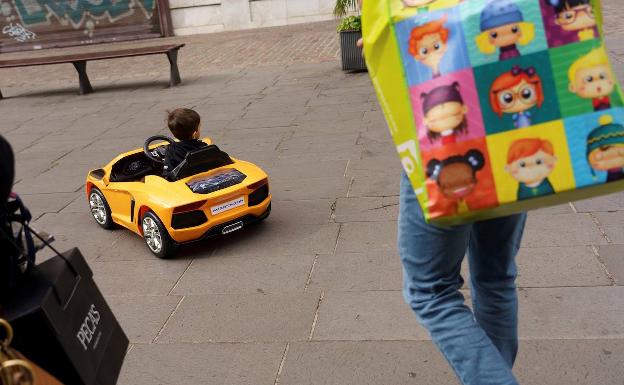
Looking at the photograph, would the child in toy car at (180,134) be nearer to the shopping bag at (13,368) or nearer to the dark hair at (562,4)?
the shopping bag at (13,368)

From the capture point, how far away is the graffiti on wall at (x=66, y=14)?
65.6ft

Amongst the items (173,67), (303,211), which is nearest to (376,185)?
(303,211)

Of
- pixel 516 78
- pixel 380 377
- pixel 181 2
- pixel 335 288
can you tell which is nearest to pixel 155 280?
pixel 335 288

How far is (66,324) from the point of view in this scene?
174cm

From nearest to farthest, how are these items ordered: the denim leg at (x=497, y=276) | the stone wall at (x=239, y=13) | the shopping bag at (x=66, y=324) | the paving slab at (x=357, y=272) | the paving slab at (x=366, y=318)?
the shopping bag at (x=66, y=324) → the denim leg at (x=497, y=276) → the paving slab at (x=366, y=318) → the paving slab at (x=357, y=272) → the stone wall at (x=239, y=13)

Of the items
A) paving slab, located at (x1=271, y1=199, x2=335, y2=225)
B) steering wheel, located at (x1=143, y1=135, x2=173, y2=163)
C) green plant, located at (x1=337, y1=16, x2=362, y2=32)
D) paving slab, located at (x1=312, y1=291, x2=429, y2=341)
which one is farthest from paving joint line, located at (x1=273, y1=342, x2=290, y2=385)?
green plant, located at (x1=337, y1=16, x2=362, y2=32)

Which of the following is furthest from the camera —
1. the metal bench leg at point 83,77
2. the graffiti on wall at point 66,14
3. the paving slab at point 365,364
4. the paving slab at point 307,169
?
the graffiti on wall at point 66,14

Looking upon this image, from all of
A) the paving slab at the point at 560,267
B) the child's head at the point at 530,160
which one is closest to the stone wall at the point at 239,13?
the paving slab at the point at 560,267

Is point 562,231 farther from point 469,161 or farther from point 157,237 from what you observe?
point 469,161

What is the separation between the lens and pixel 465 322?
206 centimetres

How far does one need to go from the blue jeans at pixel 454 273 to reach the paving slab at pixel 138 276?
2.43 m

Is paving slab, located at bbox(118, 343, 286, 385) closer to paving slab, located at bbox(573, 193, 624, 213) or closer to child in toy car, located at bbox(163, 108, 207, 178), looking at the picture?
child in toy car, located at bbox(163, 108, 207, 178)

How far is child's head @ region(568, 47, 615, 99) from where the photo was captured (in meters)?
A: 1.64

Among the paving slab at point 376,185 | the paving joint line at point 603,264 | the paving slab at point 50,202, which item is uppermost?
the paving slab at point 50,202
